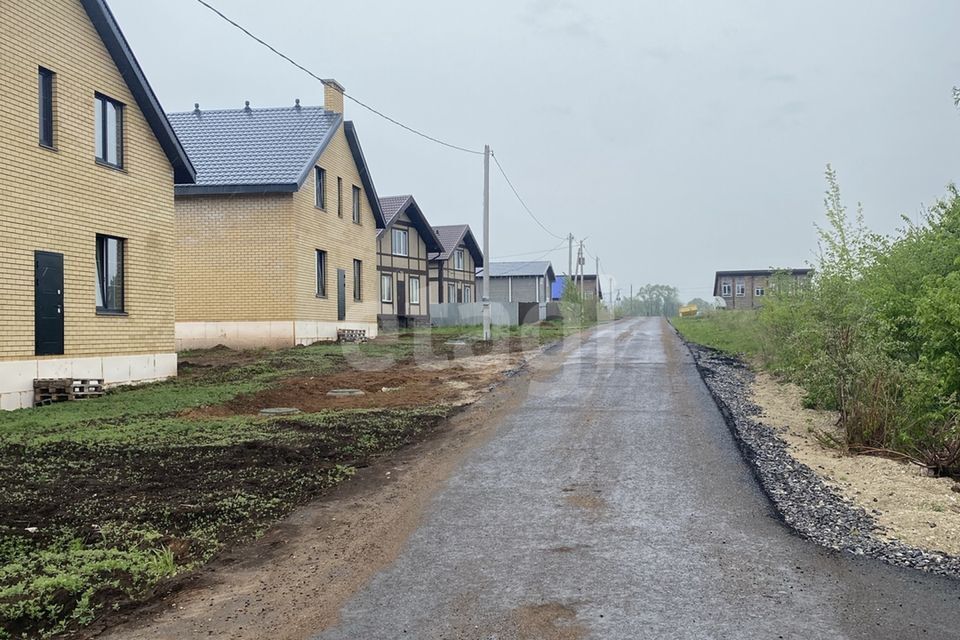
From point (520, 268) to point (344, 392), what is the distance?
185ft

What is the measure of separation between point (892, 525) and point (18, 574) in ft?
19.9

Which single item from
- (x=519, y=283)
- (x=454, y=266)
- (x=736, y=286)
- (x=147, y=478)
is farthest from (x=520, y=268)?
(x=147, y=478)

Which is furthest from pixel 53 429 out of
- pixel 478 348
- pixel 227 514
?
pixel 478 348

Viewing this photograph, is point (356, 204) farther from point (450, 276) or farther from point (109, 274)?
point (450, 276)

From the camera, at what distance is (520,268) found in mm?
69750

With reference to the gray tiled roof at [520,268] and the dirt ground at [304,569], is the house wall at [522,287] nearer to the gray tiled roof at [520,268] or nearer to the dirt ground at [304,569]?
the gray tiled roof at [520,268]

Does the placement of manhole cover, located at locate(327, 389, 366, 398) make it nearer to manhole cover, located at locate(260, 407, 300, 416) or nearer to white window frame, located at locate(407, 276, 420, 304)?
manhole cover, located at locate(260, 407, 300, 416)

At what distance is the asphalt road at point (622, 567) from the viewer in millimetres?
4234

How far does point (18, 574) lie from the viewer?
4.93 metres

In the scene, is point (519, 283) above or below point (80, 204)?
above

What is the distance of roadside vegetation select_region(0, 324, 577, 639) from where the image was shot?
16.0 feet

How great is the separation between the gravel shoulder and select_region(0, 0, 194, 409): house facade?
10.7 meters

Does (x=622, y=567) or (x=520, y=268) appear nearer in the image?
(x=622, y=567)

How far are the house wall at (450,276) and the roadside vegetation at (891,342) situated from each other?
3318 cm
